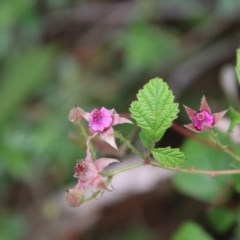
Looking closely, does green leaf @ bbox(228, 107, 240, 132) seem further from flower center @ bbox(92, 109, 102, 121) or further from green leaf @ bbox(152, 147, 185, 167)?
flower center @ bbox(92, 109, 102, 121)

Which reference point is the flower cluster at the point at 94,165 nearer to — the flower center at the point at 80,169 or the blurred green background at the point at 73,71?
the flower center at the point at 80,169

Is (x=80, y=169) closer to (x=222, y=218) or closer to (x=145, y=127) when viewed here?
(x=145, y=127)

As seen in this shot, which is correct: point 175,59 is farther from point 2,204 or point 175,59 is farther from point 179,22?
point 2,204

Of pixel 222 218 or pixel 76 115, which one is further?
pixel 222 218

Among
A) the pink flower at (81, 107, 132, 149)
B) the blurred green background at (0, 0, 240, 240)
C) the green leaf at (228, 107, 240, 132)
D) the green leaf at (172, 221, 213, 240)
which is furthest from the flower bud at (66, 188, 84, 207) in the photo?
the blurred green background at (0, 0, 240, 240)

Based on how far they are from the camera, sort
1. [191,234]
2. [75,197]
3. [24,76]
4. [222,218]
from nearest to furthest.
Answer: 1. [75,197]
2. [191,234]
3. [222,218]
4. [24,76]

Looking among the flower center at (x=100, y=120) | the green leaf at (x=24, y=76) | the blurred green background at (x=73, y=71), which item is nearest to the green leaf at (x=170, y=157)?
the flower center at (x=100, y=120)

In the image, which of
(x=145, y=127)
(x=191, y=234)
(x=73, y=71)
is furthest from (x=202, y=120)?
(x=73, y=71)
